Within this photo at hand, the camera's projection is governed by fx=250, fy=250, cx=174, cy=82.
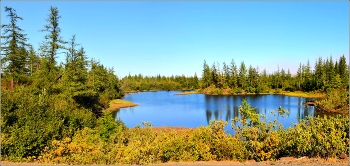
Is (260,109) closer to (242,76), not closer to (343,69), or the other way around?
(242,76)

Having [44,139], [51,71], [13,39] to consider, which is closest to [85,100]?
[51,71]

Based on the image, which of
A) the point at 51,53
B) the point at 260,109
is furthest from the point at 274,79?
the point at 51,53

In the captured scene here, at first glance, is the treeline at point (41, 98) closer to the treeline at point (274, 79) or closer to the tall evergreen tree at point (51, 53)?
the tall evergreen tree at point (51, 53)

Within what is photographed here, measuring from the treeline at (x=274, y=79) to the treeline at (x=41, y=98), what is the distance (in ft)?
169

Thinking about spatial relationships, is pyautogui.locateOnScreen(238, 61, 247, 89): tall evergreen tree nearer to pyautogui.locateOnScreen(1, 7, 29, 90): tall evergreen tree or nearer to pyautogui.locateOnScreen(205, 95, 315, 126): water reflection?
pyautogui.locateOnScreen(205, 95, 315, 126): water reflection

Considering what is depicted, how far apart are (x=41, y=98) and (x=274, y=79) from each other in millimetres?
86399

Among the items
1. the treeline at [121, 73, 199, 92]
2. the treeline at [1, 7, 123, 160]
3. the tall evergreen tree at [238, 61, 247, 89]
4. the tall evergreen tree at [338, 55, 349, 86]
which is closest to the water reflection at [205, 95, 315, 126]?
the treeline at [1, 7, 123, 160]

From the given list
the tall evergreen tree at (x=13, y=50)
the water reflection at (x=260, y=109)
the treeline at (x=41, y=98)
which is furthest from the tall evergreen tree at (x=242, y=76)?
the tall evergreen tree at (x=13, y=50)

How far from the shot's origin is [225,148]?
504 inches

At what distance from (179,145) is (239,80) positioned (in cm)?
8242

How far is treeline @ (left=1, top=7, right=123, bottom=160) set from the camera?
13.2 meters

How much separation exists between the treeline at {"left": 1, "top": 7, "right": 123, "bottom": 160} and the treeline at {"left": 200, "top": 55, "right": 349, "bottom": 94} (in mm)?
51441

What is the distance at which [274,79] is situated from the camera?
299 feet

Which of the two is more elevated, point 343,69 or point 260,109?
point 343,69
